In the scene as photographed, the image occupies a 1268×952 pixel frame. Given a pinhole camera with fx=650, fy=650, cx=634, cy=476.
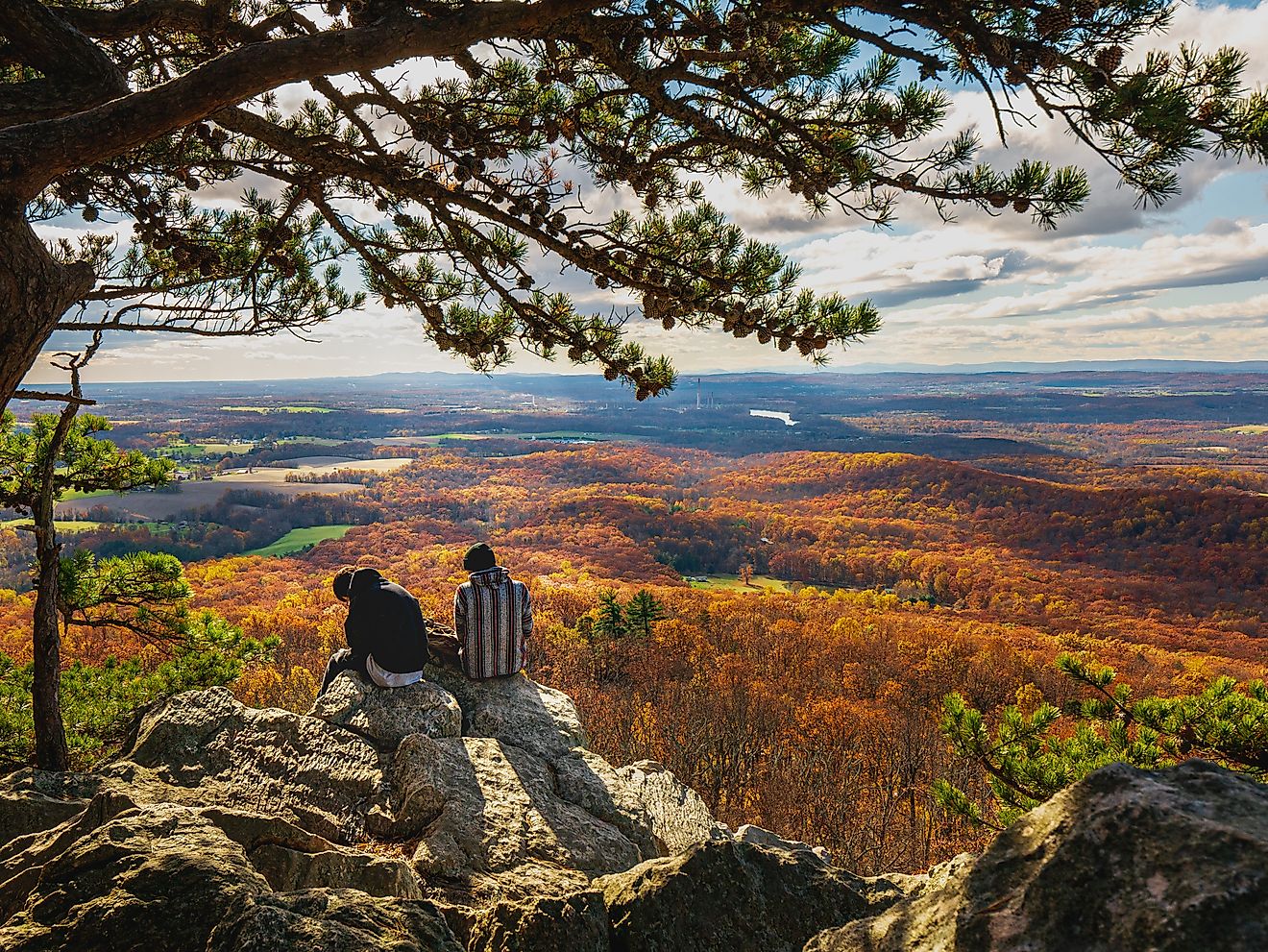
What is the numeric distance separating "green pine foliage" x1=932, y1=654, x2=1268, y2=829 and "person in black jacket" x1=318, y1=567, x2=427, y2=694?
13.5 ft

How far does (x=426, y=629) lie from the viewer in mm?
5688

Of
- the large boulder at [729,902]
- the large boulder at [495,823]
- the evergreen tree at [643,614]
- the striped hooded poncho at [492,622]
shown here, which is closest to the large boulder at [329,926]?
the large boulder at [729,902]

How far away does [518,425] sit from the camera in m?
181

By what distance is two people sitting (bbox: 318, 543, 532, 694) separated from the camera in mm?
5066

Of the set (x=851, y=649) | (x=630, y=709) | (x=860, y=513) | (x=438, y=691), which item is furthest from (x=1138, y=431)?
(x=438, y=691)

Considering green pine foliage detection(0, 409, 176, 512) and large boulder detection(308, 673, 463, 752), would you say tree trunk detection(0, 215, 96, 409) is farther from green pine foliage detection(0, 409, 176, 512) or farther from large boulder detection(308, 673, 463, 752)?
large boulder detection(308, 673, 463, 752)

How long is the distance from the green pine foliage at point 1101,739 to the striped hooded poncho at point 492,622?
11.4 feet

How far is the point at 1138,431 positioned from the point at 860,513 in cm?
13168

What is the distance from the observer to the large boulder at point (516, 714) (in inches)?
209

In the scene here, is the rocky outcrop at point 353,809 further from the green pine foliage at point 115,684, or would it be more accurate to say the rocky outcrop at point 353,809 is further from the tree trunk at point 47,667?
the green pine foliage at point 115,684

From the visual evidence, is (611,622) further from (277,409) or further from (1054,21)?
(277,409)

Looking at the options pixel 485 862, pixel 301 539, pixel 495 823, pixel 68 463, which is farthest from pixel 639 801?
pixel 301 539

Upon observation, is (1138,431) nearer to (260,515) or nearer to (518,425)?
(518,425)

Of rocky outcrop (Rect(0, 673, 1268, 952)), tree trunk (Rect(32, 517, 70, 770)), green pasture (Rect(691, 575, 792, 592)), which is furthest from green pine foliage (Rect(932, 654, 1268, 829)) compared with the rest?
green pasture (Rect(691, 575, 792, 592))
